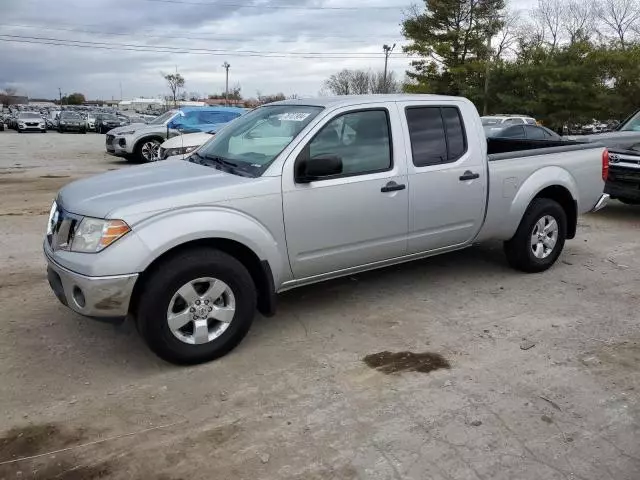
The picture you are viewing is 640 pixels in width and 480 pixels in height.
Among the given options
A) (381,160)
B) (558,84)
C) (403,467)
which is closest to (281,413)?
(403,467)

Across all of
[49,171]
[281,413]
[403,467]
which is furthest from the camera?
[49,171]

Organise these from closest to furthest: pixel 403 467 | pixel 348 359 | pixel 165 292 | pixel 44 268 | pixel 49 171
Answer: pixel 403 467 → pixel 165 292 → pixel 348 359 → pixel 44 268 → pixel 49 171

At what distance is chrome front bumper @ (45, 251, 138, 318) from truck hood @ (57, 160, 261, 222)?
1.27ft

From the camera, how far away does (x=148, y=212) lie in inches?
142

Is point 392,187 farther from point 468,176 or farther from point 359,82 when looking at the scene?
point 359,82

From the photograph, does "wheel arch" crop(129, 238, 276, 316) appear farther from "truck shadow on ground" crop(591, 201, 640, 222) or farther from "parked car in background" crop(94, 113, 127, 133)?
"parked car in background" crop(94, 113, 127, 133)

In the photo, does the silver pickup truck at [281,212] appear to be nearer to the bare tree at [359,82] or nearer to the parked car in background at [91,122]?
the parked car in background at [91,122]

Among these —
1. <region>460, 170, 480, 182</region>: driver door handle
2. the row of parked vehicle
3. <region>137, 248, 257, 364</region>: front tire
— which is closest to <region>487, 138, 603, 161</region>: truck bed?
<region>460, 170, 480, 182</region>: driver door handle

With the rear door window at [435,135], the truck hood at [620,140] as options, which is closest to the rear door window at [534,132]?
the truck hood at [620,140]

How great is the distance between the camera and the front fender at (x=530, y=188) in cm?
550

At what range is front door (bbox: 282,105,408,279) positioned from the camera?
13.7 ft

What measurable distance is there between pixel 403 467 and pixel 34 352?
9.00 feet

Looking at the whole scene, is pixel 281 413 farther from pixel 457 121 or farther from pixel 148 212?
pixel 457 121

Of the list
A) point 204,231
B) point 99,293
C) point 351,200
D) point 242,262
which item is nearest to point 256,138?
point 351,200
